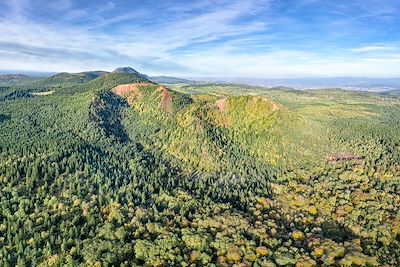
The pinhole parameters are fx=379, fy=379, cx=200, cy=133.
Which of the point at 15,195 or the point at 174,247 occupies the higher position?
the point at 15,195

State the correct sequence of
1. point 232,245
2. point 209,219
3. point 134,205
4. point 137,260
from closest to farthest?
point 137,260
point 232,245
point 209,219
point 134,205

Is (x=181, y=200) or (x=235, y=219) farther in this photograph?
(x=181, y=200)

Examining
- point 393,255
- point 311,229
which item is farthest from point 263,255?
point 393,255

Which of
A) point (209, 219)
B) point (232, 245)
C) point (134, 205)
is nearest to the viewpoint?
point (232, 245)

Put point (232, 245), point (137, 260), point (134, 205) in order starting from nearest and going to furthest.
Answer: point (137, 260) → point (232, 245) → point (134, 205)

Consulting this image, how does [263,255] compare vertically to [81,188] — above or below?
below

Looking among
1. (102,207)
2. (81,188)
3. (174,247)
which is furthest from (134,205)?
(174,247)

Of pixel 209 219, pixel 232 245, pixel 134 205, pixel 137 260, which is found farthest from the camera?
pixel 134 205

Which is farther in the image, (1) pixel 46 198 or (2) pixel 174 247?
(1) pixel 46 198

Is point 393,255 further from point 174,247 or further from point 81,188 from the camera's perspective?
point 81,188

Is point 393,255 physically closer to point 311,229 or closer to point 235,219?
point 311,229
